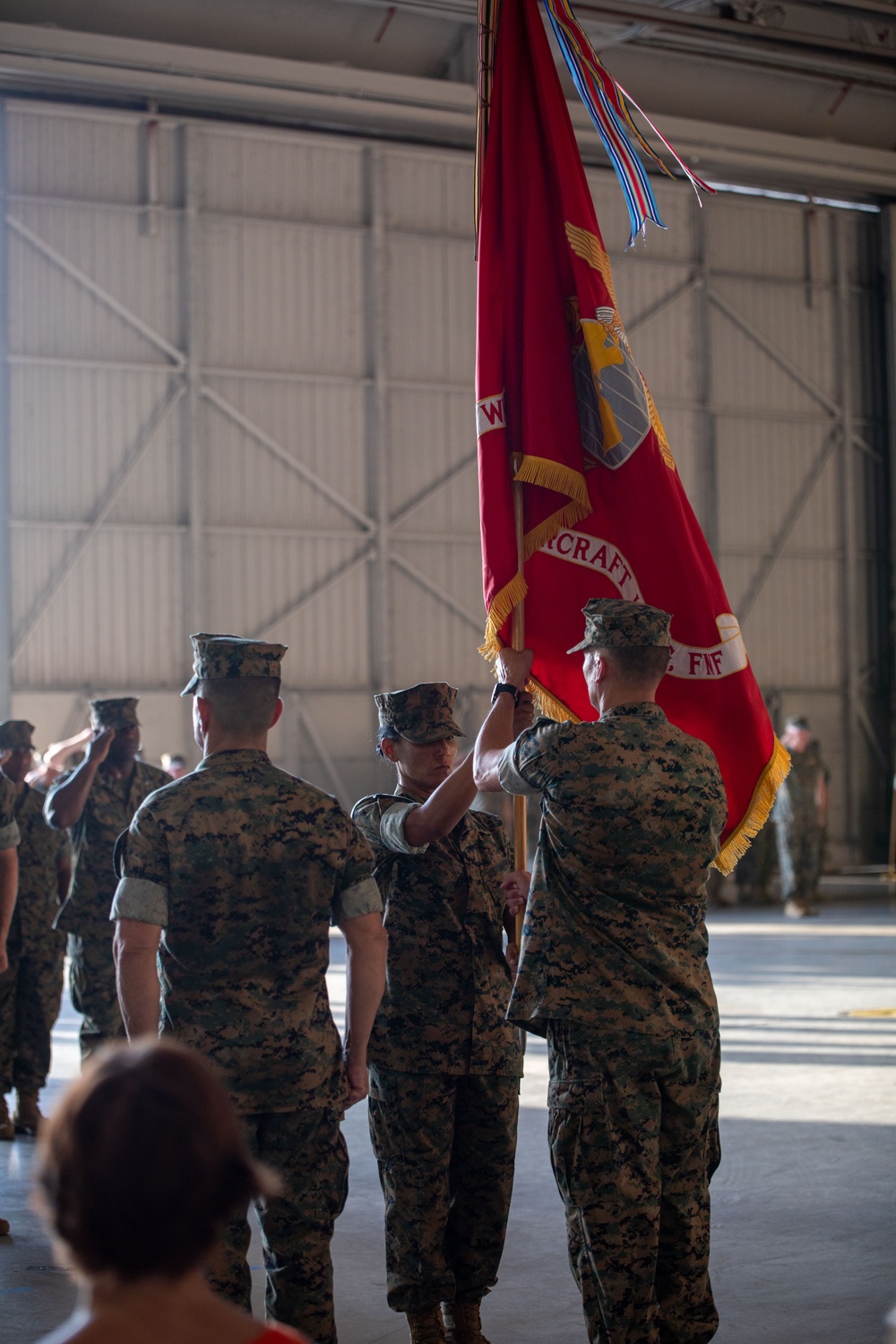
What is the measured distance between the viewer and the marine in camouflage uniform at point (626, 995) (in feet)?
9.20

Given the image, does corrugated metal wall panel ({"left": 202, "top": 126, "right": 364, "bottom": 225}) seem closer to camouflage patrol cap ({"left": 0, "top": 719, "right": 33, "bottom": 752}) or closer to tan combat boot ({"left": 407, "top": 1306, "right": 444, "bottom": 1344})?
camouflage patrol cap ({"left": 0, "top": 719, "right": 33, "bottom": 752})

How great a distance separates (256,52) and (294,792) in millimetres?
13232

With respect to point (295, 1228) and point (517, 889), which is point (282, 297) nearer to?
point (517, 889)

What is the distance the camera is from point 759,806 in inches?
145

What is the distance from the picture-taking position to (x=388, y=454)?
15.3 meters

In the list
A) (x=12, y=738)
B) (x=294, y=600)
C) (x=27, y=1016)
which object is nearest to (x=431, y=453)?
(x=294, y=600)

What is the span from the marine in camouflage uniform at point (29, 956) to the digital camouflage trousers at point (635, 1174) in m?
3.52

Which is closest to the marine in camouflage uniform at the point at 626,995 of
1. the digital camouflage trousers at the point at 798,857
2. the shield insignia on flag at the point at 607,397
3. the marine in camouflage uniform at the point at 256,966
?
the marine in camouflage uniform at the point at 256,966

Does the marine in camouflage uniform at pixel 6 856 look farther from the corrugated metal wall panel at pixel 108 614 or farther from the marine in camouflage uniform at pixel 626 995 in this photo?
the corrugated metal wall panel at pixel 108 614

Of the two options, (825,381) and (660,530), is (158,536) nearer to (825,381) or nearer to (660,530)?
(825,381)

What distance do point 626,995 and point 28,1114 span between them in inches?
148

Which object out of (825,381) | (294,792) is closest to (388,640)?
(825,381)

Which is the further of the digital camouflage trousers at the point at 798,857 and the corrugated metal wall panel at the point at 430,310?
the corrugated metal wall panel at the point at 430,310

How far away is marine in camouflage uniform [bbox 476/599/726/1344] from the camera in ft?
9.20
